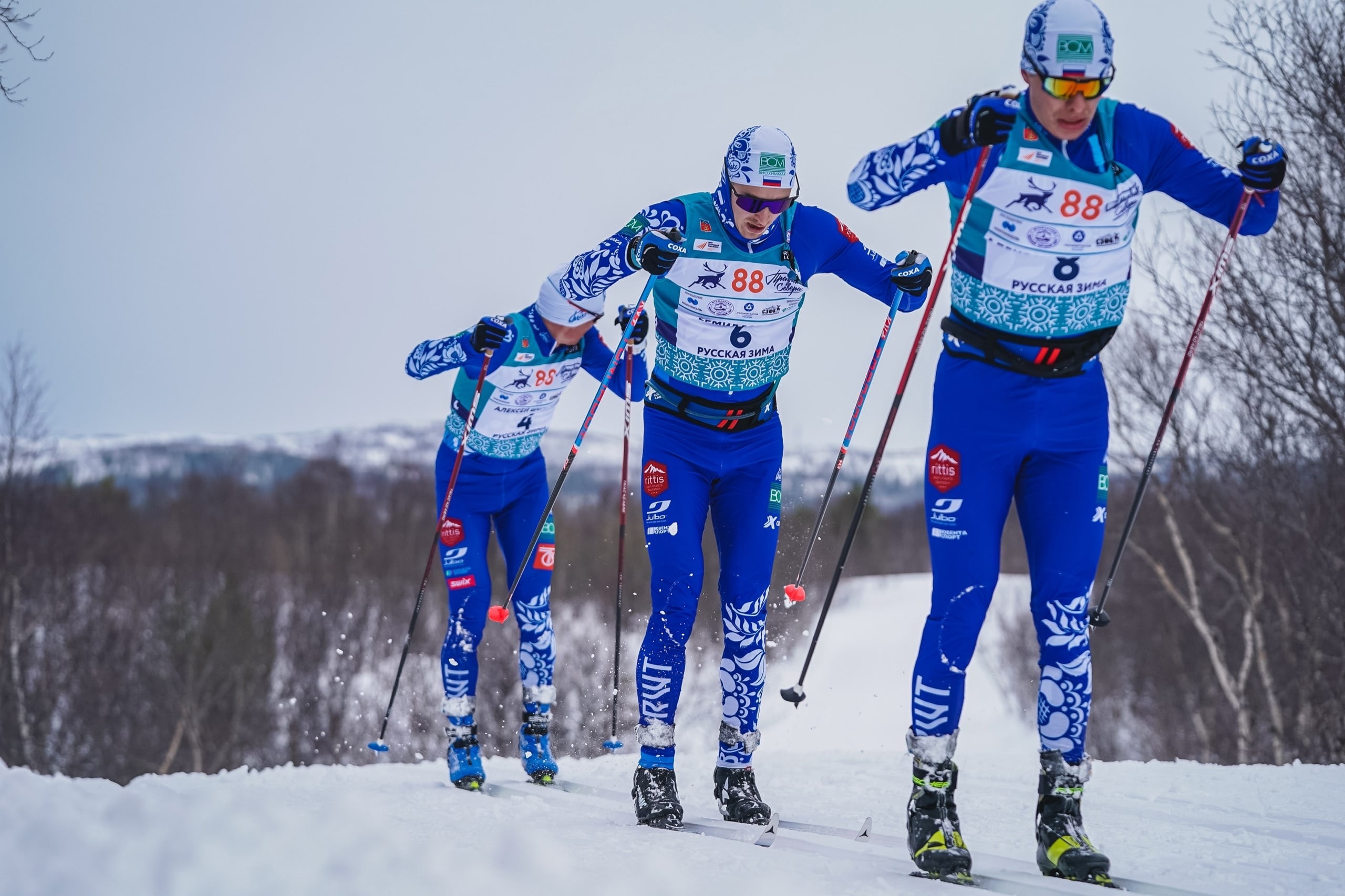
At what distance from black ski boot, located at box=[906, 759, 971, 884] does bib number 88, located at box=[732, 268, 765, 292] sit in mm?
1725

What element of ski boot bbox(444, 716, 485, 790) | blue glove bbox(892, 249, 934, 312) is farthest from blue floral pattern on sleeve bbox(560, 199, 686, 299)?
ski boot bbox(444, 716, 485, 790)

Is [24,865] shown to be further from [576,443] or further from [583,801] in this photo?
[576,443]

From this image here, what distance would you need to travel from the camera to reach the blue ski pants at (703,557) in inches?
152

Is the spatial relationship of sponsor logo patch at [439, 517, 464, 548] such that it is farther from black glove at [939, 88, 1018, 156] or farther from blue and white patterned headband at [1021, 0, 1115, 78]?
blue and white patterned headband at [1021, 0, 1115, 78]

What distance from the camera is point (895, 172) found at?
116 inches

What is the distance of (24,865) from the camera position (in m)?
2.41

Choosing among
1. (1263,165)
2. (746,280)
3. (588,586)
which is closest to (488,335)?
(746,280)

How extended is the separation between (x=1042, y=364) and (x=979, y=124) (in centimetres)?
66

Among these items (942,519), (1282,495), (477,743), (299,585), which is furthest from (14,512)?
(942,519)

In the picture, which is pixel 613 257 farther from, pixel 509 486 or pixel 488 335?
pixel 509 486

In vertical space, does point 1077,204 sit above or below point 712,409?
above

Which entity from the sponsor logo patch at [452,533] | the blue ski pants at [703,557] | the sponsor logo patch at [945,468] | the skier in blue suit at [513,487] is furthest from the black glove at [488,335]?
the sponsor logo patch at [945,468]

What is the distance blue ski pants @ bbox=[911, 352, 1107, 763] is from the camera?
2895mm

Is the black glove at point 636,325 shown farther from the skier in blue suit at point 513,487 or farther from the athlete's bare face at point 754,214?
the athlete's bare face at point 754,214
